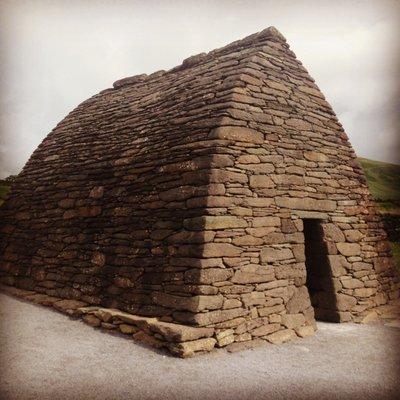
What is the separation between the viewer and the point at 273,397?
3209mm

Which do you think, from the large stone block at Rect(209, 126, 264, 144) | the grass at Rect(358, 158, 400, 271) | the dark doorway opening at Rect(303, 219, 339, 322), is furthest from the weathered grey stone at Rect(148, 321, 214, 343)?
the grass at Rect(358, 158, 400, 271)

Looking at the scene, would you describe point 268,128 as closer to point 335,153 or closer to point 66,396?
point 335,153

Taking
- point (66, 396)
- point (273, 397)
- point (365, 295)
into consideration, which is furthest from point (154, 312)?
point (365, 295)

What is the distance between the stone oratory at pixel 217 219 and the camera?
4.60 metres

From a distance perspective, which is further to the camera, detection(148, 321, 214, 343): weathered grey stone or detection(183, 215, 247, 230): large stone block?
detection(183, 215, 247, 230): large stone block

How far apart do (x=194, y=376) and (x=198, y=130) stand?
352cm

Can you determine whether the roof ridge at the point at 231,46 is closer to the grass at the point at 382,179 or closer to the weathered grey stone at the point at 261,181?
the weathered grey stone at the point at 261,181

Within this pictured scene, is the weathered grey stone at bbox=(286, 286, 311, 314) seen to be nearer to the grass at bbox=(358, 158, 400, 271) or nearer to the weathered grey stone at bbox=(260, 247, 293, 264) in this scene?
the weathered grey stone at bbox=(260, 247, 293, 264)

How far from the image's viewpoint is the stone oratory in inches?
181

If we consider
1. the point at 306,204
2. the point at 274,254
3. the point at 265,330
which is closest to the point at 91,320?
the point at 265,330

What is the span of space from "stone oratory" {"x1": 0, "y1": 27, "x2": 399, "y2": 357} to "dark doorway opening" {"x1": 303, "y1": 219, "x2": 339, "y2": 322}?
24mm

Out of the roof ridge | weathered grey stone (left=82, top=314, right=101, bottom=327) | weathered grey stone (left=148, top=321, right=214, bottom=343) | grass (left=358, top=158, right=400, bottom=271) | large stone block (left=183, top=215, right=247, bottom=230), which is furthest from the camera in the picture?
grass (left=358, top=158, right=400, bottom=271)

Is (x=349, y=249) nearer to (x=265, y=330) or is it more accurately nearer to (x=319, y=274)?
(x=319, y=274)

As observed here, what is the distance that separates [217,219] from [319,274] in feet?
8.03
